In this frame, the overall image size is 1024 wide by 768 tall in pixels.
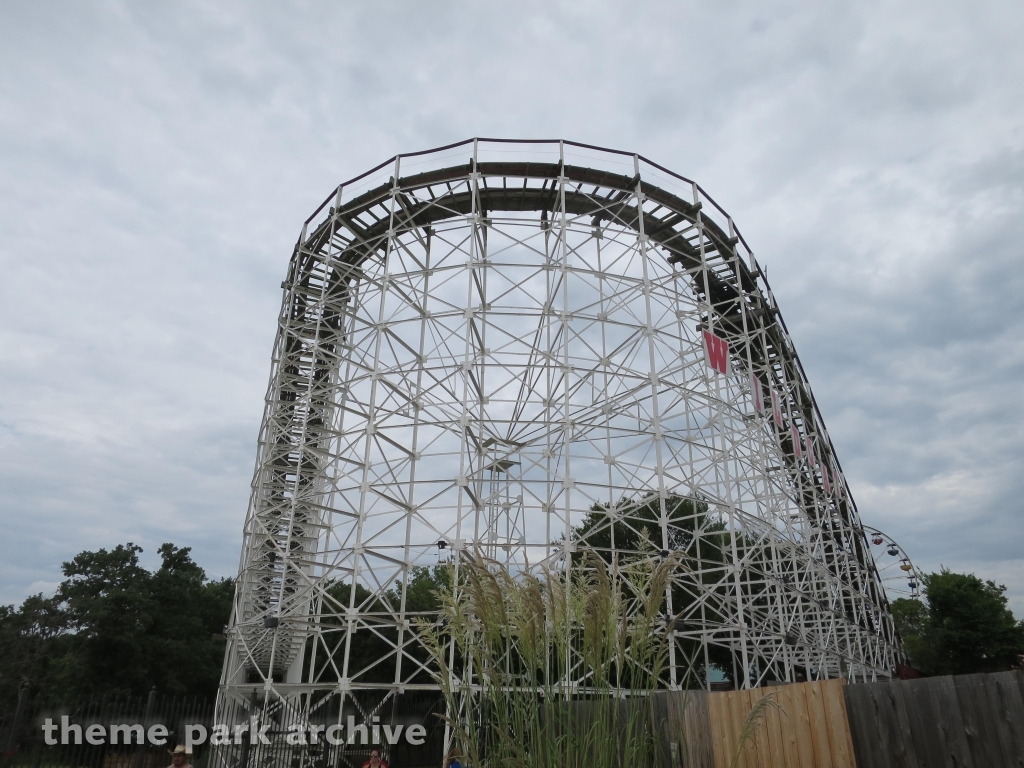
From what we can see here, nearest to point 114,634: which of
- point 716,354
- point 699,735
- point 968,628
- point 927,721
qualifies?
point 716,354

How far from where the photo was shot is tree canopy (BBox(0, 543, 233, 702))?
28.2m

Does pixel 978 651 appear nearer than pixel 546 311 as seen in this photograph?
No

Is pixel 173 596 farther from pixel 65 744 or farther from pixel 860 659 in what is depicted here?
pixel 860 659

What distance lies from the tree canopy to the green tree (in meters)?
31.7

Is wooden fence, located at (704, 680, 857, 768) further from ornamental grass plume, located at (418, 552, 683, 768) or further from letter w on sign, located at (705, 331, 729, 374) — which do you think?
letter w on sign, located at (705, 331, 729, 374)

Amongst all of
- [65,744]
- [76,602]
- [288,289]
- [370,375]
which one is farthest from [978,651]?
[76,602]

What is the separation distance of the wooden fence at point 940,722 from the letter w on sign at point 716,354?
11860 mm

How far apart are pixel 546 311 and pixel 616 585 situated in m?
12.8

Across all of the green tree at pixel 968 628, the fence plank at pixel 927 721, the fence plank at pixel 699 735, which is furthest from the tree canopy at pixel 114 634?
the green tree at pixel 968 628

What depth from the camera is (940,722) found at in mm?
4270

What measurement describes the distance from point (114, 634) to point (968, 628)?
3491 cm

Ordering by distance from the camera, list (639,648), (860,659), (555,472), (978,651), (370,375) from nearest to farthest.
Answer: (639,648) < (370,375) < (555,472) < (860,659) < (978,651)

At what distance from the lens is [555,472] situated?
A: 55.1 feet

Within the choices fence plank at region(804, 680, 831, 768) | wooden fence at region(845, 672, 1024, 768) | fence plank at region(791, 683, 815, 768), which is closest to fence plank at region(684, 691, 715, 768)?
fence plank at region(791, 683, 815, 768)
